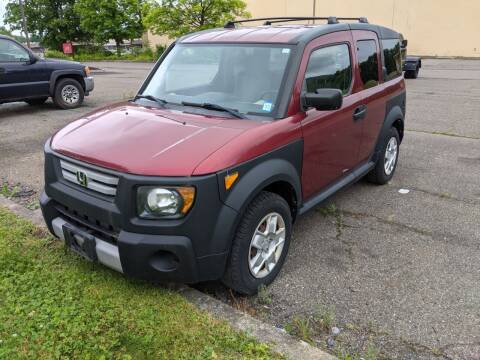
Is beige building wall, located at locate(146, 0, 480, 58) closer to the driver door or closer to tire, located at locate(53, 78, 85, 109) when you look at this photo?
tire, located at locate(53, 78, 85, 109)

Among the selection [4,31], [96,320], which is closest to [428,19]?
[96,320]

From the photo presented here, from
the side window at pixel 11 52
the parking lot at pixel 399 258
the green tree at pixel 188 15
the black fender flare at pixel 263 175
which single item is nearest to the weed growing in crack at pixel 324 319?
the parking lot at pixel 399 258

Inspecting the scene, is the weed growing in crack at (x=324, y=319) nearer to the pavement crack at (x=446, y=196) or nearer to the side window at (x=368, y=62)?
the side window at (x=368, y=62)

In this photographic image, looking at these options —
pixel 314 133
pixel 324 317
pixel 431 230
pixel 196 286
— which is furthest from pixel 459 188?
pixel 196 286

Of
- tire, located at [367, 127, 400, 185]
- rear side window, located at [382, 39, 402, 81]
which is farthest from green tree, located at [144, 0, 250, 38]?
tire, located at [367, 127, 400, 185]

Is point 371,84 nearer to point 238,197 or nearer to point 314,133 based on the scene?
point 314,133

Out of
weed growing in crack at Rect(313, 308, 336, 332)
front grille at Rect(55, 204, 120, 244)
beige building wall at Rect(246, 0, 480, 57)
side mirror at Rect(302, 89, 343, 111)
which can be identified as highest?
beige building wall at Rect(246, 0, 480, 57)

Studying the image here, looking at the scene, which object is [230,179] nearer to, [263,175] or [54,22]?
[263,175]

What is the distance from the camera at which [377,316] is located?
3.02 metres

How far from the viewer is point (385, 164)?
212 inches

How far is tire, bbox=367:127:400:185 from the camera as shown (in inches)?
203

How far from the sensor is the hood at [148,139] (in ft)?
8.93

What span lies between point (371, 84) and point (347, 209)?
4.36 feet

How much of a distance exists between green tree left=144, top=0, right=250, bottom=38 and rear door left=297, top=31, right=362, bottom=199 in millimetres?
26505
